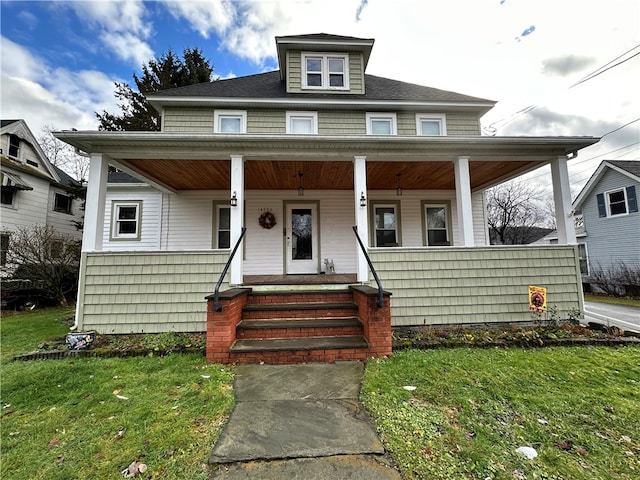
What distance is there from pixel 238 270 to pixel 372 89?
762 centimetres

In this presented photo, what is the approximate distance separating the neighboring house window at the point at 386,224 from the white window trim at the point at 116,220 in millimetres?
7009

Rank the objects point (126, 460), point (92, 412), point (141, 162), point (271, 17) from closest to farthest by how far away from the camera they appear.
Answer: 1. point (126, 460)
2. point (92, 412)
3. point (141, 162)
4. point (271, 17)

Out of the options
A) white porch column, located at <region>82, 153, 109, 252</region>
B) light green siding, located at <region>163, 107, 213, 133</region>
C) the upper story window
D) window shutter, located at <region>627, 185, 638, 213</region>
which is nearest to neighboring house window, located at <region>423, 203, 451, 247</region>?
the upper story window

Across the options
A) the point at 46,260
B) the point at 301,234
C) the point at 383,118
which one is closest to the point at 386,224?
the point at 301,234

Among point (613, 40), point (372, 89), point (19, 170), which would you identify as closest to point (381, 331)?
point (372, 89)

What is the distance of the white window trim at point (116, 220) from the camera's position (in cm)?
813

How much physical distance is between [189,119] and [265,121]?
7.28ft

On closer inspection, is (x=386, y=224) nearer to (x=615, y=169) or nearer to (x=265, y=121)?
(x=265, y=121)

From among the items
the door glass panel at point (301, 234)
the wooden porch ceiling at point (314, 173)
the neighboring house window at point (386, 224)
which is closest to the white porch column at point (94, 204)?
the wooden porch ceiling at point (314, 173)

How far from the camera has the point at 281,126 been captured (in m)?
8.13

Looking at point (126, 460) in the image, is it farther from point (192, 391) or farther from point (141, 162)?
point (141, 162)

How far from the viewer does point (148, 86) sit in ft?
50.0

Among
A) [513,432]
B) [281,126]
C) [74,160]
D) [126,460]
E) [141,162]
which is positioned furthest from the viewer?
[74,160]

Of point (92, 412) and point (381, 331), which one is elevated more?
point (381, 331)
